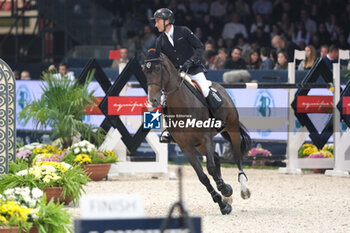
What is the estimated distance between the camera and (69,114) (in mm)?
13578

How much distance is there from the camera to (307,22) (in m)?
21.6

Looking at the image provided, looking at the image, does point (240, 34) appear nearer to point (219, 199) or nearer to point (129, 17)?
point (129, 17)

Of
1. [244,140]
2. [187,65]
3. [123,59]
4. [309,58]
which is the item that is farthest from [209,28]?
[187,65]

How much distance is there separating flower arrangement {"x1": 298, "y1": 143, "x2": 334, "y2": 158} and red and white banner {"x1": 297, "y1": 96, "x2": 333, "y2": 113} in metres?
0.85

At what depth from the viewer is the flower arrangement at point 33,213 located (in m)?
6.47

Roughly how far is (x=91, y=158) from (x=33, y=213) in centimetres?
672

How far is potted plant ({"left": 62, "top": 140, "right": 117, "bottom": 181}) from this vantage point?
13.0 metres

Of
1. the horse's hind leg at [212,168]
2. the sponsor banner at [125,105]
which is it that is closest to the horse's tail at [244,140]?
the horse's hind leg at [212,168]

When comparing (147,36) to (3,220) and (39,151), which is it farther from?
(3,220)

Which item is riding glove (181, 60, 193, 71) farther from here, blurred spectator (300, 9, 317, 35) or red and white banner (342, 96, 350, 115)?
blurred spectator (300, 9, 317, 35)

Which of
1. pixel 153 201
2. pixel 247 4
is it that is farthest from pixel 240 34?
pixel 153 201

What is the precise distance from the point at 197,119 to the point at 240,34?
40.0 feet

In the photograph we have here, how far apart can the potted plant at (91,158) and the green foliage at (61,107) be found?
428 millimetres

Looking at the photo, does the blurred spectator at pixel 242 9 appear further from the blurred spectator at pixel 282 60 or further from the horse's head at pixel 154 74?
the horse's head at pixel 154 74
